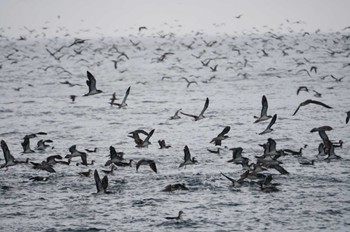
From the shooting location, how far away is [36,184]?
27.1 ft

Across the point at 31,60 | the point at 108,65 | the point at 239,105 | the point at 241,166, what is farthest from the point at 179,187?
the point at 31,60

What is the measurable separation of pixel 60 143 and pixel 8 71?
2020cm

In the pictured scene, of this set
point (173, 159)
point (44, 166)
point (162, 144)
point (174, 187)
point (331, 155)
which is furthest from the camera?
point (162, 144)

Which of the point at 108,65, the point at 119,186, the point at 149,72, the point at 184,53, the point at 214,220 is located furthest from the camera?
the point at 184,53

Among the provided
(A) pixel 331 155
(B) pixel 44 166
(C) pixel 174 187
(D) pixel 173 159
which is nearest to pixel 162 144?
(D) pixel 173 159

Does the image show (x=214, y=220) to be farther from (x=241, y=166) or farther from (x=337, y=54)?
(x=337, y=54)

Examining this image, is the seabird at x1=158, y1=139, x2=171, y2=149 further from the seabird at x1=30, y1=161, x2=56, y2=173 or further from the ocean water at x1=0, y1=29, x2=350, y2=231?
the seabird at x1=30, y1=161, x2=56, y2=173

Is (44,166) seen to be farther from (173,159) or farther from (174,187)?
(174,187)

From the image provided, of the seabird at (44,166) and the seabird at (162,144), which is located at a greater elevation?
the seabird at (162,144)

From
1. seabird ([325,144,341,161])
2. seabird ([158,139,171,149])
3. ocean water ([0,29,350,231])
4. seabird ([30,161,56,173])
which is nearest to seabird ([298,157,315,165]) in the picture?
ocean water ([0,29,350,231])

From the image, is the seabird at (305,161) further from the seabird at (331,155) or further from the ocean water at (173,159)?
the seabird at (331,155)

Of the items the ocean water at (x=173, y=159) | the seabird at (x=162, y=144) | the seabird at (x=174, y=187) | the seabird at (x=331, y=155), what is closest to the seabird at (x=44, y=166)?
the ocean water at (x=173, y=159)

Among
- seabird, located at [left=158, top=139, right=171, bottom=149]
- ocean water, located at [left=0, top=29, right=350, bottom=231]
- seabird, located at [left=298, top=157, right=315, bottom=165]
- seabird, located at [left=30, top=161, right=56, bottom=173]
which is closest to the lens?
ocean water, located at [left=0, top=29, right=350, bottom=231]

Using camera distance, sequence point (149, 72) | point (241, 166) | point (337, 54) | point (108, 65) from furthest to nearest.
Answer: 1. point (337, 54)
2. point (108, 65)
3. point (149, 72)
4. point (241, 166)
